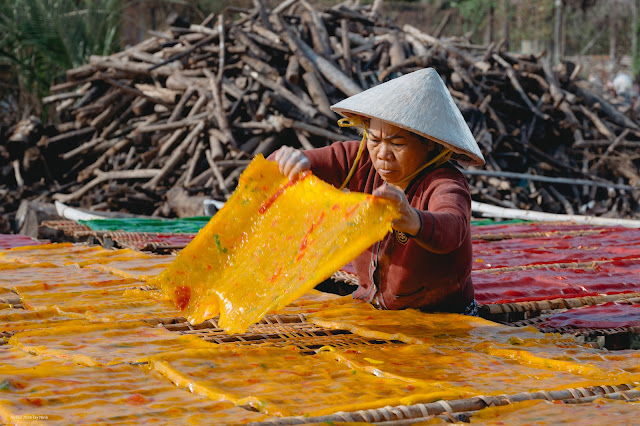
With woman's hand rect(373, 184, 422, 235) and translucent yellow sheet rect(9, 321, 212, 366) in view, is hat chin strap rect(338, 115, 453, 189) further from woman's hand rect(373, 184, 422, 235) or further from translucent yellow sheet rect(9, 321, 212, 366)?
translucent yellow sheet rect(9, 321, 212, 366)

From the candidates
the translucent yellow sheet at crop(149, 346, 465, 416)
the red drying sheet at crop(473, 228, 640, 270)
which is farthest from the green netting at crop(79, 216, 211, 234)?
the translucent yellow sheet at crop(149, 346, 465, 416)

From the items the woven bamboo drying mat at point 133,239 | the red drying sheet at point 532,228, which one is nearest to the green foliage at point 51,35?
the woven bamboo drying mat at point 133,239

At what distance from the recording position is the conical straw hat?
237 centimetres

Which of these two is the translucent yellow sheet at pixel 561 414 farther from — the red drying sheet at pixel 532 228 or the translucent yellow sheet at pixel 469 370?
the red drying sheet at pixel 532 228

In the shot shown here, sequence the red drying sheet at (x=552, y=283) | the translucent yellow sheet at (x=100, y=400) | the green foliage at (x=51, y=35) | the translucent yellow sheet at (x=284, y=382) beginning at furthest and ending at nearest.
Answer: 1. the green foliage at (x=51, y=35)
2. the red drying sheet at (x=552, y=283)
3. the translucent yellow sheet at (x=284, y=382)
4. the translucent yellow sheet at (x=100, y=400)

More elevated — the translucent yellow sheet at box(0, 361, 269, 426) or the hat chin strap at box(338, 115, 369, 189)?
the hat chin strap at box(338, 115, 369, 189)

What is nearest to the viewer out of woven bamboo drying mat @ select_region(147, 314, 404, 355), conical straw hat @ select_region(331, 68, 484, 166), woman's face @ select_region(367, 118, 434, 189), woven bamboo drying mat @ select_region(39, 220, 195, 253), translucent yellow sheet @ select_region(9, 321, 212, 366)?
translucent yellow sheet @ select_region(9, 321, 212, 366)

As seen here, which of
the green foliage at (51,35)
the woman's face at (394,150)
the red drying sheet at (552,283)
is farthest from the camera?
the green foliage at (51,35)

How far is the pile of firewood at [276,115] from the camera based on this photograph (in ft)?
28.3

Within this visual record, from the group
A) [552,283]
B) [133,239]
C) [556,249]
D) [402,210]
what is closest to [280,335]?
[402,210]

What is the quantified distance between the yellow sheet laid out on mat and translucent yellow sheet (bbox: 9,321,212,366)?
0.60ft

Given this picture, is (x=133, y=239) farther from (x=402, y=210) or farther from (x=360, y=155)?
(x=402, y=210)

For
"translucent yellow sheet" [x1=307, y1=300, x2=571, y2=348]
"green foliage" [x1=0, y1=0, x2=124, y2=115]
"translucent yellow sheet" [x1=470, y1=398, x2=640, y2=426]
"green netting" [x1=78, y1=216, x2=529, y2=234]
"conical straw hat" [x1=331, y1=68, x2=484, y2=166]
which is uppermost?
"green foliage" [x1=0, y1=0, x2=124, y2=115]

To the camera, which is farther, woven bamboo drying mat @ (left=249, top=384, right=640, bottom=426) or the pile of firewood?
the pile of firewood
